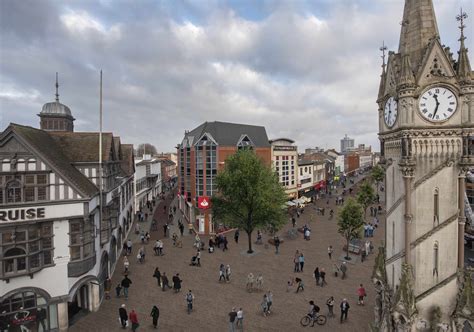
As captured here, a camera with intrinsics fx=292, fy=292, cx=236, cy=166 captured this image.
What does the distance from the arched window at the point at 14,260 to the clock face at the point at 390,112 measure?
59.2 ft

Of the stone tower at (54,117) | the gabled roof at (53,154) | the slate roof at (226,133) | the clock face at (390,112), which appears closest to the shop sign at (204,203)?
the slate roof at (226,133)

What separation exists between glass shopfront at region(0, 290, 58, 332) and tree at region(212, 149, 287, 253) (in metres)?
15.5

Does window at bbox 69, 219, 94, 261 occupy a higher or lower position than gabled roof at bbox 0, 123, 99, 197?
lower

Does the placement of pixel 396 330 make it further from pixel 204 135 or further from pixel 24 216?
pixel 204 135

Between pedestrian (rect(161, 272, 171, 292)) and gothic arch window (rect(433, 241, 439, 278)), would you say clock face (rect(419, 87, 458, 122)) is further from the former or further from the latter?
pedestrian (rect(161, 272, 171, 292))

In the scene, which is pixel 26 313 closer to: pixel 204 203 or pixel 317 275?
pixel 317 275

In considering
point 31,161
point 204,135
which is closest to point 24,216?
point 31,161

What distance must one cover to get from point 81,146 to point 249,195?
1405cm

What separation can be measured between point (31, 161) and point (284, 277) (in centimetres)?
1804

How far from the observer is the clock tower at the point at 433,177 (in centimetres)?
952

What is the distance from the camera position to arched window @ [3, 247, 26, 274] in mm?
14672

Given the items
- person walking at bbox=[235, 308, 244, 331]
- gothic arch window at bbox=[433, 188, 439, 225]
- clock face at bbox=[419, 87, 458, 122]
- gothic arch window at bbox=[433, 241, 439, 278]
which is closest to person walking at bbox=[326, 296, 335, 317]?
person walking at bbox=[235, 308, 244, 331]

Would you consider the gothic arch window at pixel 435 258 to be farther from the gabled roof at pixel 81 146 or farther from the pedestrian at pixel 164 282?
the gabled roof at pixel 81 146

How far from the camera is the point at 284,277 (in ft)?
72.0
